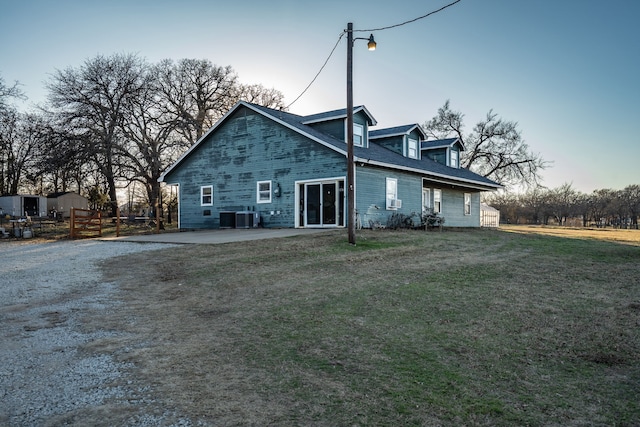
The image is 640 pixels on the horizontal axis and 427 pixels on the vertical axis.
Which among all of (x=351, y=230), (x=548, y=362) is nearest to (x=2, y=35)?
(x=351, y=230)

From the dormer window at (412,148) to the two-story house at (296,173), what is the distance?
6 cm

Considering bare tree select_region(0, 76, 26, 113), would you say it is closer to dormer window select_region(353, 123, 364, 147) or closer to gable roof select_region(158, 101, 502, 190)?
gable roof select_region(158, 101, 502, 190)

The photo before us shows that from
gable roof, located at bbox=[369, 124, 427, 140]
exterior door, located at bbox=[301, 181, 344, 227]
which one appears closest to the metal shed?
exterior door, located at bbox=[301, 181, 344, 227]

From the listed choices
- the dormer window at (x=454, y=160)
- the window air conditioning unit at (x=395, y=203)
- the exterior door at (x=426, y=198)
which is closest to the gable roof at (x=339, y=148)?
the exterior door at (x=426, y=198)

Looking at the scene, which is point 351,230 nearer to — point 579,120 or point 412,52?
point 412,52

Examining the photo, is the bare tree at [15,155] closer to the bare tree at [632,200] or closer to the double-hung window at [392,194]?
the double-hung window at [392,194]

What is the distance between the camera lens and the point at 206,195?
2197cm

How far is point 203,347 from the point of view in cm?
471

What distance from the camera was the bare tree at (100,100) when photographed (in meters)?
29.0

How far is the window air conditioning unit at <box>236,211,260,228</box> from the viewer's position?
771 inches

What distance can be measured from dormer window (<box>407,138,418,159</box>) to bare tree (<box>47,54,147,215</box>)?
19.9 m

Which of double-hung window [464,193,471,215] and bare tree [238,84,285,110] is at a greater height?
bare tree [238,84,285,110]

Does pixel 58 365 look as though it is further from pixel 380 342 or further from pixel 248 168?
pixel 248 168

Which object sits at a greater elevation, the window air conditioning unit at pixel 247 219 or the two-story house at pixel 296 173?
the two-story house at pixel 296 173
